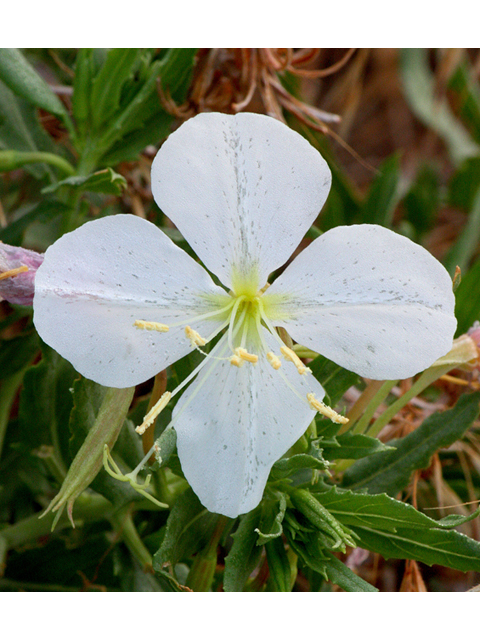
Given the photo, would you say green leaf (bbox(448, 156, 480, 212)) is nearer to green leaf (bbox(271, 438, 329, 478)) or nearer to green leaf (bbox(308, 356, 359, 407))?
green leaf (bbox(308, 356, 359, 407))

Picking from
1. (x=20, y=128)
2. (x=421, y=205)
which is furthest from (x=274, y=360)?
(x=421, y=205)

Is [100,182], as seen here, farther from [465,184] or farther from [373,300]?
[465,184]

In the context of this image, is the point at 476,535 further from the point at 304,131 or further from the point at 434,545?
the point at 304,131

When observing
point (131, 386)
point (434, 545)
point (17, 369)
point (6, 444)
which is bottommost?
point (6, 444)

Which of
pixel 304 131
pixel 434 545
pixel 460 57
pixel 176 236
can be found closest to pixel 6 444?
pixel 176 236

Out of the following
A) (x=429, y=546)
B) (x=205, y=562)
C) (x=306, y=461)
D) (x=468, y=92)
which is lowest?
(x=205, y=562)
